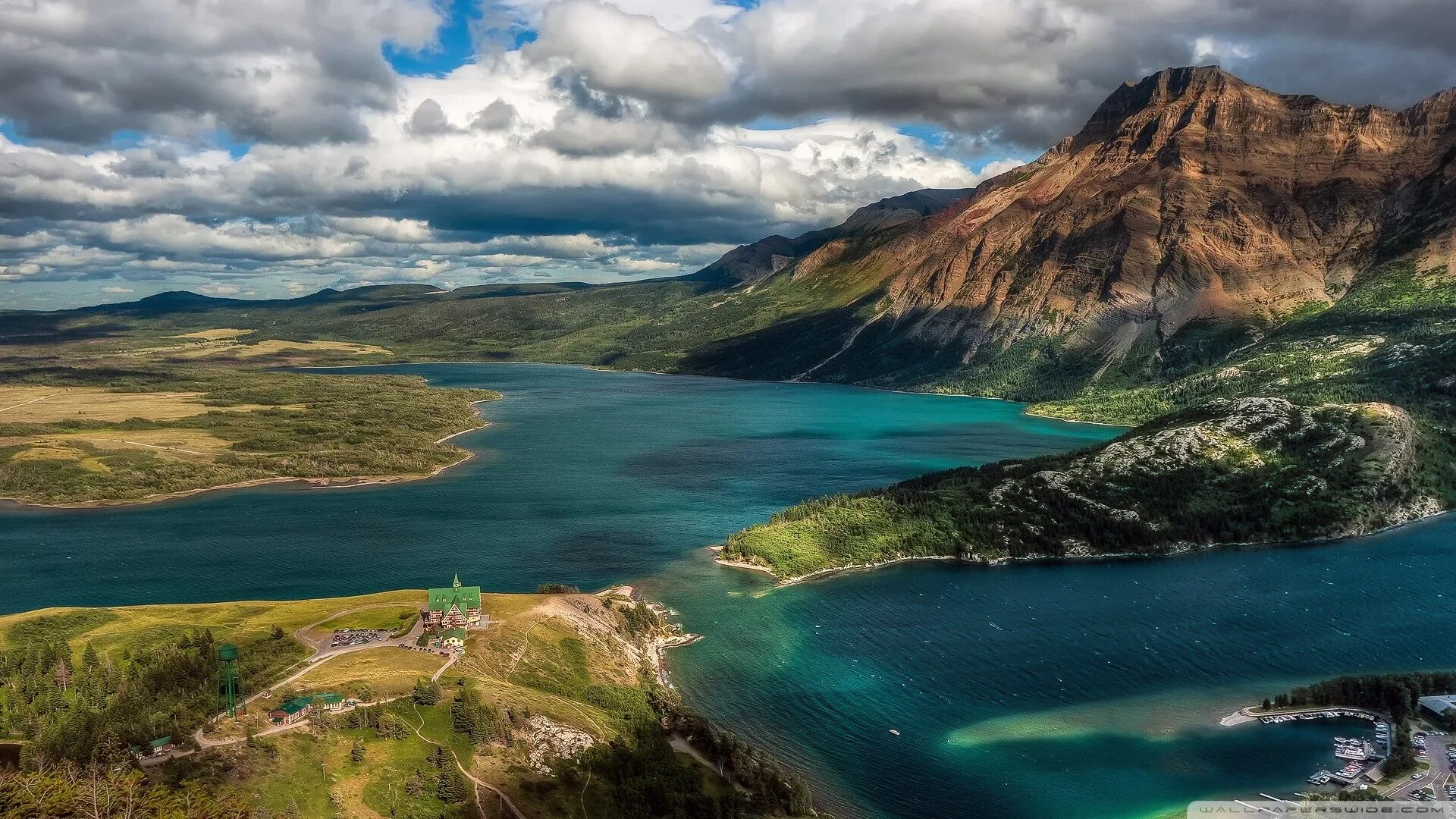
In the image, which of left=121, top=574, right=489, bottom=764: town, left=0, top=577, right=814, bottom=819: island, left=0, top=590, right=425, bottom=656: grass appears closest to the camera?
left=0, top=577, right=814, bottom=819: island

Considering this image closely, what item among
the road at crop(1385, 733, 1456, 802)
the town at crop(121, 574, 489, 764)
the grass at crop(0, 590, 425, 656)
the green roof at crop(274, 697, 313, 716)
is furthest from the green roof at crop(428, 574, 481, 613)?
the road at crop(1385, 733, 1456, 802)

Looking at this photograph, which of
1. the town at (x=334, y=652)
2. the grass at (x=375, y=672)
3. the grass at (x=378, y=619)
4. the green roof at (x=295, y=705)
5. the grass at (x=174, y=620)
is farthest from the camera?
the grass at (x=174, y=620)

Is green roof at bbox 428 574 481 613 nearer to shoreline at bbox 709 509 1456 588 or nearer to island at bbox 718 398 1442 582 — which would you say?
shoreline at bbox 709 509 1456 588

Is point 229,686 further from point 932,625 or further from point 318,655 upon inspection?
point 932,625

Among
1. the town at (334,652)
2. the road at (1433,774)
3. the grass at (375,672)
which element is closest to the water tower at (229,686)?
the town at (334,652)

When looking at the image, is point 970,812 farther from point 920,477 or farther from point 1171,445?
point 1171,445

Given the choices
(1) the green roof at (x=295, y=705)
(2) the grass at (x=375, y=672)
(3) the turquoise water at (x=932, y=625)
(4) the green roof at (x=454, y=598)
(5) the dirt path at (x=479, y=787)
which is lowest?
(3) the turquoise water at (x=932, y=625)

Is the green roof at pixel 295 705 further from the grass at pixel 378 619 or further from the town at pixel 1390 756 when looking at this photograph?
the town at pixel 1390 756
